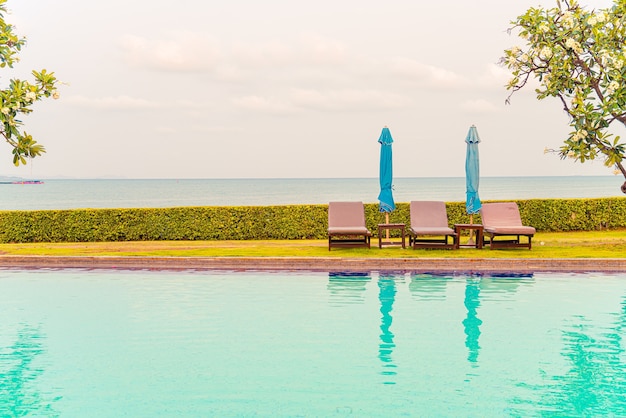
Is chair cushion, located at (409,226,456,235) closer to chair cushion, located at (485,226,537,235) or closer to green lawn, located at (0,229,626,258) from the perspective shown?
green lawn, located at (0,229,626,258)

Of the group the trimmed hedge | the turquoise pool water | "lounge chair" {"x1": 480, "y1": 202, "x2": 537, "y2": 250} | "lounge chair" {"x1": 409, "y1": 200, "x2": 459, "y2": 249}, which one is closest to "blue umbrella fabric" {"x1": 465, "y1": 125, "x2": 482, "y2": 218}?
"lounge chair" {"x1": 480, "y1": 202, "x2": 537, "y2": 250}

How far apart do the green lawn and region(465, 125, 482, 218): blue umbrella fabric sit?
4.70 ft

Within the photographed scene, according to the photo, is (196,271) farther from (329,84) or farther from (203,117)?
(329,84)

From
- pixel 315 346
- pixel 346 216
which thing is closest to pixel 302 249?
pixel 346 216

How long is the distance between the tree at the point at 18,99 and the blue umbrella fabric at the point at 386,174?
397 inches

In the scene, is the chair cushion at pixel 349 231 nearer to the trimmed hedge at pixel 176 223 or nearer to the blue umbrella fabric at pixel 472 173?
the blue umbrella fabric at pixel 472 173

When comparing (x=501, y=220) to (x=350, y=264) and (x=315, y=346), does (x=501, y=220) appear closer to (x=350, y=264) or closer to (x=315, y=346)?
(x=350, y=264)

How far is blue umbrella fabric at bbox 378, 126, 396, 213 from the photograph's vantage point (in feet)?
58.3

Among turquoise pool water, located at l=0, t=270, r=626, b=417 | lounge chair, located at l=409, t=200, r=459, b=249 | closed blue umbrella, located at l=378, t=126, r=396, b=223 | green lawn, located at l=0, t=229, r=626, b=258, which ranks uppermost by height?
closed blue umbrella, located at l=378, t=126, r=396, b=223

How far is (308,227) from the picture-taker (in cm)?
2002

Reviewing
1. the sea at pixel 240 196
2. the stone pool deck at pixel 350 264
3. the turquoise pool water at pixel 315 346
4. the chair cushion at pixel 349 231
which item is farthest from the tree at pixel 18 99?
the sea at pixel 240 196

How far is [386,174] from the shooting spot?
58.8 ft

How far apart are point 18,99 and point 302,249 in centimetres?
881

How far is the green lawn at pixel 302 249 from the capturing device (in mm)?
15453
